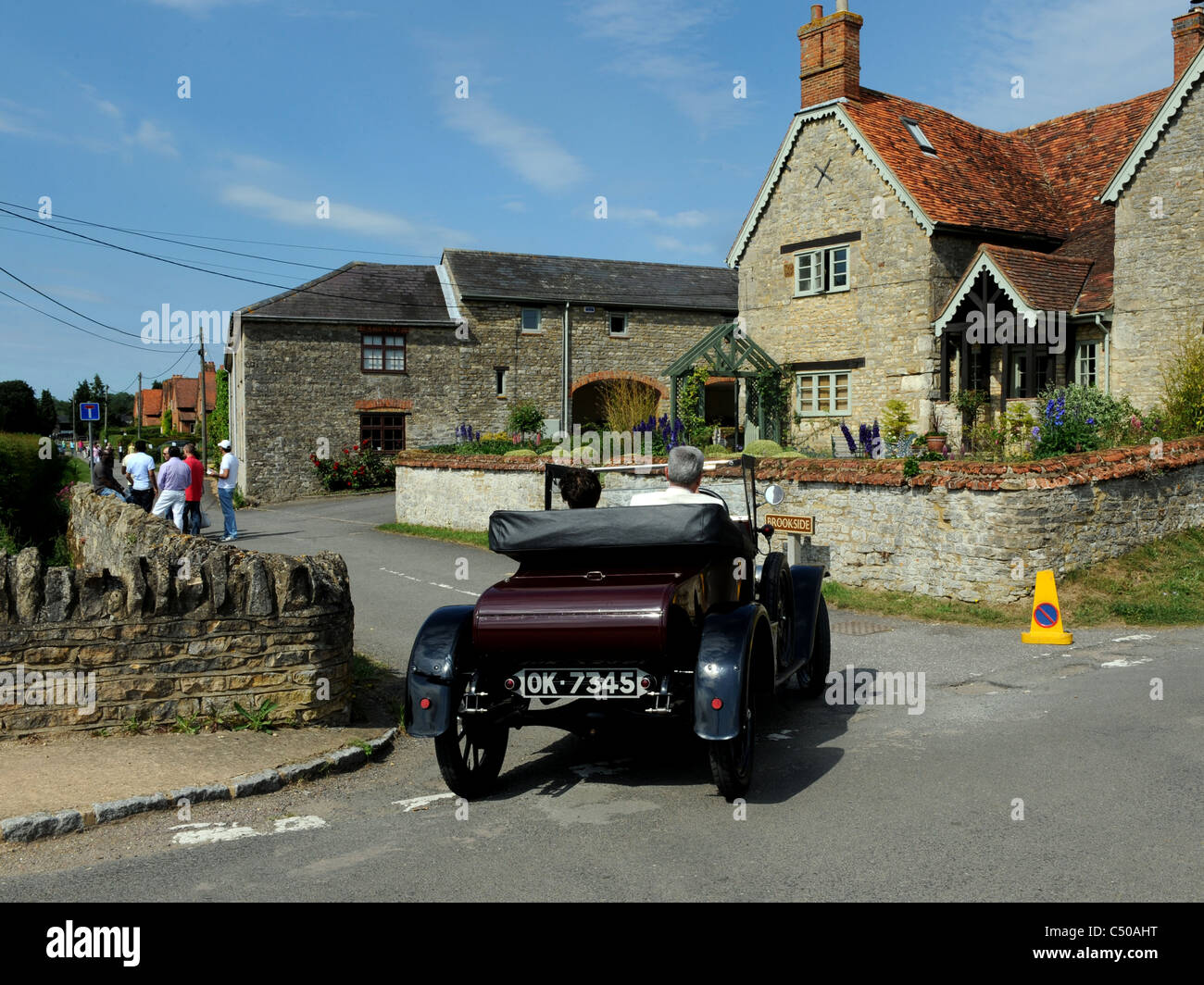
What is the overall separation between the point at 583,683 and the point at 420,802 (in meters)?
1.21

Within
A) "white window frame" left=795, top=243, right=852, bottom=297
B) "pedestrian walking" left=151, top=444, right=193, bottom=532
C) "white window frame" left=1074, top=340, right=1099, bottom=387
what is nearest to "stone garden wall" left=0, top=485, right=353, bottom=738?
"pedestrian walking" left=151, top=444, right=193, bottom=532

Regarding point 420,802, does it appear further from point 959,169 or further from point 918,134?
point 918,134

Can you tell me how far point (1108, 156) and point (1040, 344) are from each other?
7403 mm

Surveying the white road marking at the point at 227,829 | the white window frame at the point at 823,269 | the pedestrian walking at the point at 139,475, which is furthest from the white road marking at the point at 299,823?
the white window frame at the point at 823,269

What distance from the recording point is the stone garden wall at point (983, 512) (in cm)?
1179

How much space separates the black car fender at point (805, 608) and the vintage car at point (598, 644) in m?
1.12

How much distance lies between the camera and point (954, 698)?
7898 millimetres

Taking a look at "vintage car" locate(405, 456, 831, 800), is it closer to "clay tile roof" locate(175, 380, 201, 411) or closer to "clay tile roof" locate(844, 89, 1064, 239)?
"clay tile roof" locate(844, 89, 1064, 239)

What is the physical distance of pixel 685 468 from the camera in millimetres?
6328

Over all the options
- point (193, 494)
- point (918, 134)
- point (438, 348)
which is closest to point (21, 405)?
point (438, 348)

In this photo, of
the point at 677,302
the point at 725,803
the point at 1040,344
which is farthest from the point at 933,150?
the point at 725,803

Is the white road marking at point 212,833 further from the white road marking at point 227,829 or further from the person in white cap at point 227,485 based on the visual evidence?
the person in white cap at point 227,485

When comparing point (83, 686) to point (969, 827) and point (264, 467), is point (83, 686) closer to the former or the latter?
point (969, 827)

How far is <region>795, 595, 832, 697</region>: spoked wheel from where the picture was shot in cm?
796
